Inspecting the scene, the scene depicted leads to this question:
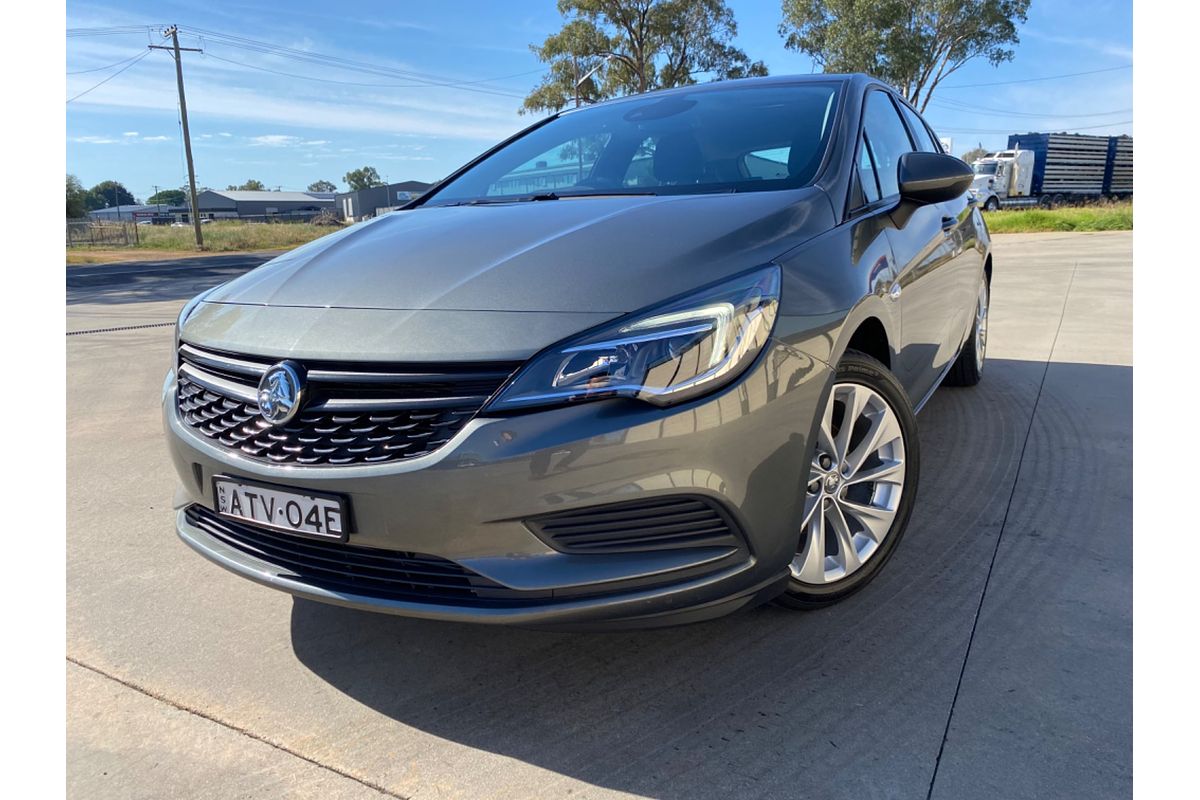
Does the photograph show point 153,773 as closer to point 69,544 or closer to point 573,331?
point 573,331

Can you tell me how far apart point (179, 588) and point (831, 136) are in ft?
8.39

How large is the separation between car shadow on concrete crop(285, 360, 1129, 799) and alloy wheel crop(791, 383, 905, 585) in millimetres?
179

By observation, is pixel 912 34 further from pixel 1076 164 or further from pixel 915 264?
pixel 915 264

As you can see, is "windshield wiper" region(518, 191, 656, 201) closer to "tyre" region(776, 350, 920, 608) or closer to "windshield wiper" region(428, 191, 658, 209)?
"windshield wiper" region(428, 191, 658, 209)

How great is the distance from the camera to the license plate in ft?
6.03

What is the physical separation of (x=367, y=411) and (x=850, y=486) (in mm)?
1371

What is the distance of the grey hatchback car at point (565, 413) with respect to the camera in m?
1.73

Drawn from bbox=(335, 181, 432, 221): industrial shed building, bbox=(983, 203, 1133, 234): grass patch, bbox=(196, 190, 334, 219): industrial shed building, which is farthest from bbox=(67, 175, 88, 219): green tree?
bbox=(983, 203, 1133, 234): grass patch

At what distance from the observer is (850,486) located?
242 centimetres

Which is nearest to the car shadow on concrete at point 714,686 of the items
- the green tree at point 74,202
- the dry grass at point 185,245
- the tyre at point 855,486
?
the tyre at point 855,486

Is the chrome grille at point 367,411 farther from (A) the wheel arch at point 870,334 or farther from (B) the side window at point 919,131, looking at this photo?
(B) the side window at point 919,131

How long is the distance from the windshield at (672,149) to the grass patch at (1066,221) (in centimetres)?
1949

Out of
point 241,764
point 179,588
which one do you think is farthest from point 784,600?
point 179,588

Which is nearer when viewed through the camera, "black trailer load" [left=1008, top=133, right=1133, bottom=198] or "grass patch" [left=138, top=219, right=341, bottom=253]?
"grass patch" [left=138, top=219, right=341, bottom=253]
